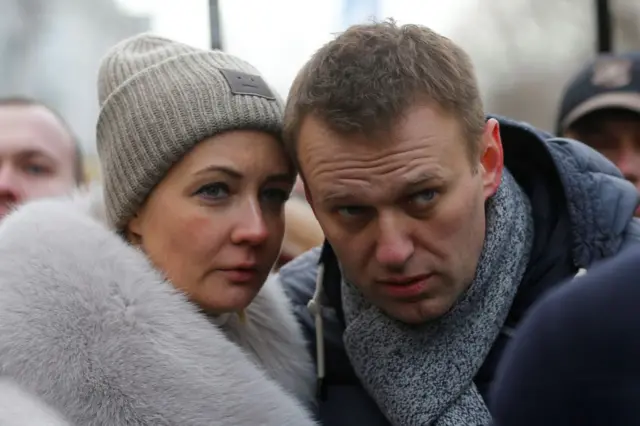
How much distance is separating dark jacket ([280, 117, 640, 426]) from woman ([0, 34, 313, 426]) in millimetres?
109

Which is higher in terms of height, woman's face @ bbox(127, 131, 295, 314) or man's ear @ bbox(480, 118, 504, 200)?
man's ear @ bbox(480, 118, 504, 200)

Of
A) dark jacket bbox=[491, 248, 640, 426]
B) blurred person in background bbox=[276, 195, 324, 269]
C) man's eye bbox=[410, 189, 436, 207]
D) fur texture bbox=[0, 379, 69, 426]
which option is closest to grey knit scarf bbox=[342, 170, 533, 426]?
man's eye bbox=[410, 189, 436, 207]

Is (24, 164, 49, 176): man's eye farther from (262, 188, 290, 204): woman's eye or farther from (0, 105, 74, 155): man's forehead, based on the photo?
(262, 188, 290, 204): woman's eye

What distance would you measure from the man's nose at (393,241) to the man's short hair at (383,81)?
0.54 feet

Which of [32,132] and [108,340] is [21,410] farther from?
[32,132]

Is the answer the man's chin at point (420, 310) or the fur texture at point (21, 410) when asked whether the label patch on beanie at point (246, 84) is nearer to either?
the man's chin at point (420, 310)

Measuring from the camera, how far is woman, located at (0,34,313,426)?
149cm

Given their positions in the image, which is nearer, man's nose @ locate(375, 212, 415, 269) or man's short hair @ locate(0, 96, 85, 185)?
man's nose @ locate(375, 212, 415, 269)

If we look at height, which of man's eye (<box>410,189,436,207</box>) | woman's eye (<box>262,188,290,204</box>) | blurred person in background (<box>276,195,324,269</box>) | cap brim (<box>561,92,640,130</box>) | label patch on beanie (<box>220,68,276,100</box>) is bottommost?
blurred person in background (<box>276,195,324,269</box>)

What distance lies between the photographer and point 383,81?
1572 millimetres

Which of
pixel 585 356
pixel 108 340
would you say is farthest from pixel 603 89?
pixel 585 356

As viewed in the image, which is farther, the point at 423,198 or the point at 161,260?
the point at 161,260

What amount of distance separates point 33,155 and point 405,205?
5.63 ft

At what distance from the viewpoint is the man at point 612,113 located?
2.61 metres
